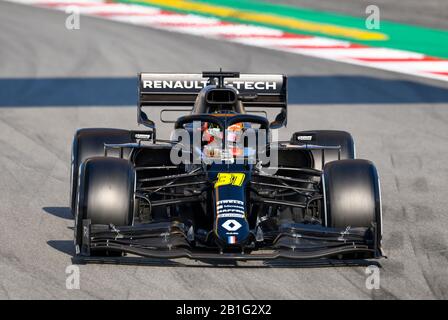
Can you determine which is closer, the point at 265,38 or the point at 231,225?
the point at 231,225

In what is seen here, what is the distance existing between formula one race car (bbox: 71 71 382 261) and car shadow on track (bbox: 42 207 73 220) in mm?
444

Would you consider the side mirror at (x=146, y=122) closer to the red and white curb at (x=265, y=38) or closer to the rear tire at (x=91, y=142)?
the rear tire at (x=91, y=142)

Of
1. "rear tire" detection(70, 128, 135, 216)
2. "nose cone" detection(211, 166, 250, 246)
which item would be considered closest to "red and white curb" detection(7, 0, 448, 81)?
"rear tire" detection(70, 128, 135, 216)

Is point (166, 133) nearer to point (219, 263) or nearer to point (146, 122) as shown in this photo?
point (146, 122)

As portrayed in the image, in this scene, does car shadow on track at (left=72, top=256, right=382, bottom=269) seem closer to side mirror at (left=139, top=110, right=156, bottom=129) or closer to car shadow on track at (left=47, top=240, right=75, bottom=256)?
car shadow on track at (left=47, top=240, right=75, bottom=256)

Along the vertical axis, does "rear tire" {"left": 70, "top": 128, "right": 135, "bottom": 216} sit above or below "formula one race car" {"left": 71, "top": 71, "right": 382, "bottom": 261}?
above

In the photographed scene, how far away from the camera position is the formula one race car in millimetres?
11422

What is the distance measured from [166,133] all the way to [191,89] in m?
4.35

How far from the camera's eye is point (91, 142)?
13.8m

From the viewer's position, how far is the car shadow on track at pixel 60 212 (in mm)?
13786

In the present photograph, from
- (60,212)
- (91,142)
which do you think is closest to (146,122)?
(91,142)

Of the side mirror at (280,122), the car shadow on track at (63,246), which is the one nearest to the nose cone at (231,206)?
the car shadow on track at (63,246)

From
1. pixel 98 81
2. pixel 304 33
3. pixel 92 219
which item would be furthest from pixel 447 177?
pixel 304 33

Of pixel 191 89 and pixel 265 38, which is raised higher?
pixel 265 38
